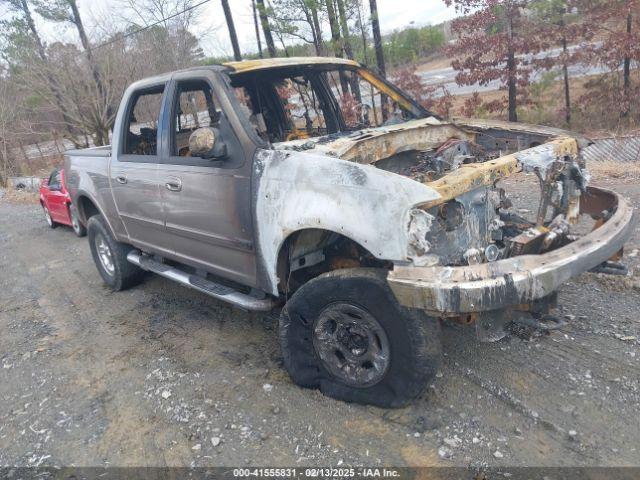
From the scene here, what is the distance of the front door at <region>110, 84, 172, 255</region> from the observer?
420 cm

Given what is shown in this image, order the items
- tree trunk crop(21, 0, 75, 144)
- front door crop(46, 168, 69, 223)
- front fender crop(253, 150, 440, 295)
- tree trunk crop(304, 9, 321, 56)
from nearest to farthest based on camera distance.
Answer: front fender crop(253, 150, 440, 295) < front door crop(46, 168, 69, 223) < tree trunk crop(304, 9, 321, 56) < tree trunk crop(21, 0, 75, 144)

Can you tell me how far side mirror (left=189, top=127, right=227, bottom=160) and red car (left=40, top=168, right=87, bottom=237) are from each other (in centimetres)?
638

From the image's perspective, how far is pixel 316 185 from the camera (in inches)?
114

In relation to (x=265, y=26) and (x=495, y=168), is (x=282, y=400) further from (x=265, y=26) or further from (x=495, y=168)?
(x=265, y=26)

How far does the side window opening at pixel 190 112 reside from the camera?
13.1ft

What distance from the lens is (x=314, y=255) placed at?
3469 mm

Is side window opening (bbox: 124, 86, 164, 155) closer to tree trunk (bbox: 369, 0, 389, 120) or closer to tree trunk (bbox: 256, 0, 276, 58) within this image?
tree trunk (bbox: 369, 0, 389, 120)

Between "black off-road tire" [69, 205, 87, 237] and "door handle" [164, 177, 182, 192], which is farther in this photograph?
"black off-road tire" [69, 205, 87, 237]

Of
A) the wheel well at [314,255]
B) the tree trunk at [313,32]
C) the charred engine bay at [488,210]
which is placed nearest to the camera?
the charred engine bay at [488,210]

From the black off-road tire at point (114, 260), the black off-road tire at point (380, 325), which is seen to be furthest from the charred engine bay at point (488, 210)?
the black off-road tire at point (114, 260)

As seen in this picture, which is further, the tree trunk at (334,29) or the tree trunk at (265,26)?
the tree trunk at (265,26)

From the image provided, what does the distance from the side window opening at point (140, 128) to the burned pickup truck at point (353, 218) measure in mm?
A: 35

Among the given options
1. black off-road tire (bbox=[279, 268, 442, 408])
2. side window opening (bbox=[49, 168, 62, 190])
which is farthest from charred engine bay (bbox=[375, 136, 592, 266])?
side window opening (bbox=[49, 168, 62, 190])

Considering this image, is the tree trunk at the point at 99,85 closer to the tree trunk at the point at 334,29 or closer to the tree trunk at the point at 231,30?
A: the tree trunk at the point at 231,30
